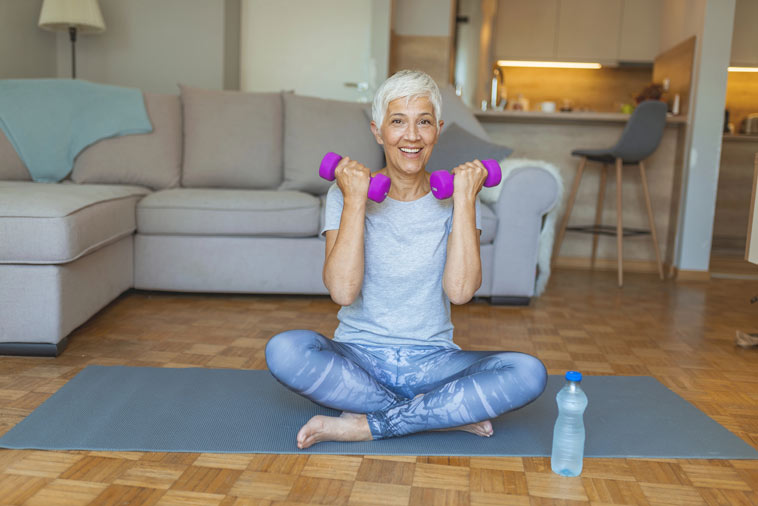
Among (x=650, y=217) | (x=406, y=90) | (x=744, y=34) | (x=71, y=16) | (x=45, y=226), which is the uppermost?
(x=744, y=34)

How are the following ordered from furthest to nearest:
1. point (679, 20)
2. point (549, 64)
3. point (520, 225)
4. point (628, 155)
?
1. point (549, 64)
2. point (679, 20)
3. point (628, 155)
4. point (520, 225)

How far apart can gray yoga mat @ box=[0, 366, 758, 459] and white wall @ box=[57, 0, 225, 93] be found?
375cm

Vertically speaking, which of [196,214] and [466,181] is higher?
[466,181]

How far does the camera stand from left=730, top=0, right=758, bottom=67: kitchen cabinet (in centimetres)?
485

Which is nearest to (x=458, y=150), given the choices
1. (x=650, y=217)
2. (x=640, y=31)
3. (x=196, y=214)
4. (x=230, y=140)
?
(x=230, y=140)

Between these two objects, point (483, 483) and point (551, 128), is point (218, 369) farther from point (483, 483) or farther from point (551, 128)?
point (551, 128)

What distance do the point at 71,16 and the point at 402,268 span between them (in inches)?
150

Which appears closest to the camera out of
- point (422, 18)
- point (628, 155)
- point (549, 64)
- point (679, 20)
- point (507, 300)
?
point (507, 300)

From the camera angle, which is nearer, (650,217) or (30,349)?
(30,349)

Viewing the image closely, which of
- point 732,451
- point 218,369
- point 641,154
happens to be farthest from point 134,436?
point 641,154

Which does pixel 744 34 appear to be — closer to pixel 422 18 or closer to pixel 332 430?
pixel 422 18

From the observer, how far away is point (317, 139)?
3379mm

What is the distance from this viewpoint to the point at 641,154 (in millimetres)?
3842

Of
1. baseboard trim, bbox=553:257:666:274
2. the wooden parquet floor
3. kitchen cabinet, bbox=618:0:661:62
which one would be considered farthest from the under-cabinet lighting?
the wooden parquet floor
